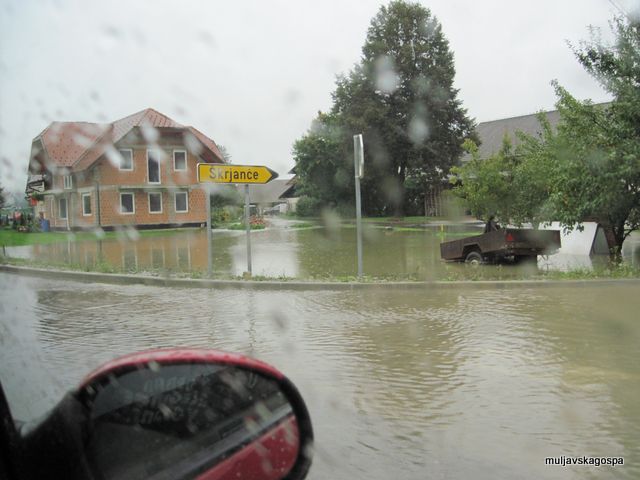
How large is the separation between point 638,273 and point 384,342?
23.2ft

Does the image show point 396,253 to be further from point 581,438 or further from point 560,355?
point 581,438

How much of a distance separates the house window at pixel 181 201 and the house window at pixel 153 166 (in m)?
2.45

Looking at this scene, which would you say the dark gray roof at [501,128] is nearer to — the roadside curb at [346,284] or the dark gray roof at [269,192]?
the dark gray roof at [269,192]

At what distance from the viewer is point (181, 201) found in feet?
117

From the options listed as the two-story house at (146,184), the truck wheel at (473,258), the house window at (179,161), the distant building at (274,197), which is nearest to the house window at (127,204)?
the two-story house at (146,184)

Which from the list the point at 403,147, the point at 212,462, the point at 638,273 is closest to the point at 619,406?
the point at 212,462

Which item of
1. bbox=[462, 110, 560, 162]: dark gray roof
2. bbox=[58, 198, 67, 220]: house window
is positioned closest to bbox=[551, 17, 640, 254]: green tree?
bbox=[58, 198, 67, 220]: house window

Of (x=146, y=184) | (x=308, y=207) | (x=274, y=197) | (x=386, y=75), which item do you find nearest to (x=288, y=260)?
(x=146, y=184)

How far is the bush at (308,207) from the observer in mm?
56875

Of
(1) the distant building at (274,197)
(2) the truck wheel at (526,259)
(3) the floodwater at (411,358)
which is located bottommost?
(3) the floodwater at (411,358)

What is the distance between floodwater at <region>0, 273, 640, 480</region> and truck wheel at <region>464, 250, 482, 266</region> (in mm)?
4686

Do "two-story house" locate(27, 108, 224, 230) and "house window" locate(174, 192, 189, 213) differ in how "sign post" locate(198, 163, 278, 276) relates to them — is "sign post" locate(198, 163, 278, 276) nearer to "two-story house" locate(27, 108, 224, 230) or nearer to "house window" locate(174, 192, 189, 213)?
"two-story house" locate(27, 108, 224, 230)

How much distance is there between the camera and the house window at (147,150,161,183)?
31.9m

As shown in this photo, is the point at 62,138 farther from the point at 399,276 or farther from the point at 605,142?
the point at 605,142
